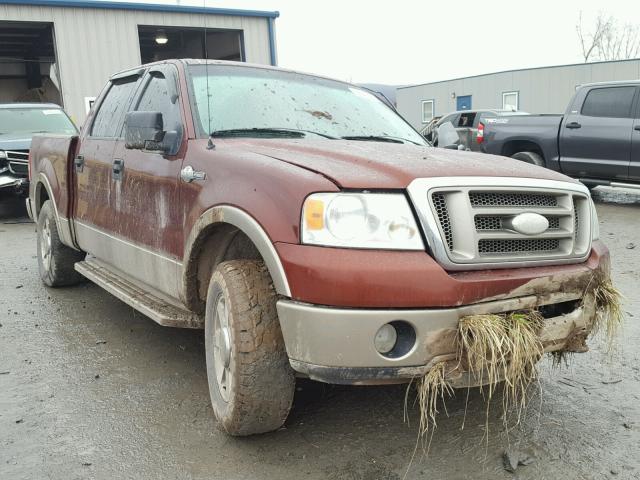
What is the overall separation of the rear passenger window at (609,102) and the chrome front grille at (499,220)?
8.07 m

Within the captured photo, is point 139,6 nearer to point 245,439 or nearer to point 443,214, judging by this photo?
point 245,439

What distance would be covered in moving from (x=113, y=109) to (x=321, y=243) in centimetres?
294

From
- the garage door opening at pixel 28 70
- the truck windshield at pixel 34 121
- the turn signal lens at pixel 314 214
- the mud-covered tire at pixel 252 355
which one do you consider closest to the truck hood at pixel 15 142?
the truck windshield at pixel 34 121

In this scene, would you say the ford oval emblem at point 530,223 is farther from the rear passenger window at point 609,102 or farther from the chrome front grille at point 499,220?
the rear passenger window at point 609,102

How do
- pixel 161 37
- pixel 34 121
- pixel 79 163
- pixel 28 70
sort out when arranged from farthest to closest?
pixel 28 70, pixel 161 37, pixel 34 121, pixel 79 163

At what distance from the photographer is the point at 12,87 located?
2833 centimetres

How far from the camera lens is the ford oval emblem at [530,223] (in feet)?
8.45

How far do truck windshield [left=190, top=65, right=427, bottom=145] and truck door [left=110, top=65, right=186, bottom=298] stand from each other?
0.20 metres

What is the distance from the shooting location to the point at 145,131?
336cm

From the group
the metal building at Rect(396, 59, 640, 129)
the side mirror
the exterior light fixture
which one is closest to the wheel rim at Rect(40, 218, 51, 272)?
the side mirror

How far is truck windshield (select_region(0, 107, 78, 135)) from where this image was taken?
10938 mm

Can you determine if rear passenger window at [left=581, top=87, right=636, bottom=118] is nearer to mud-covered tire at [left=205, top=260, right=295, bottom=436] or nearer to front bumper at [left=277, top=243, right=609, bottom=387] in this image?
front bumper at [left=277, top=243, right=609, bottom=387]

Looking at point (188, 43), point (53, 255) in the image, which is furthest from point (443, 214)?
point (188, 43)

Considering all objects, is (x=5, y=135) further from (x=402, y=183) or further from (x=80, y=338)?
(x=402, y=183)
